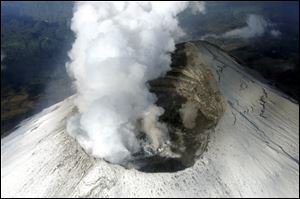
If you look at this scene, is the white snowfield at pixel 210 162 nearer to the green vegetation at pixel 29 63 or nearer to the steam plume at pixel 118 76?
the steam plume at pixel 118 76

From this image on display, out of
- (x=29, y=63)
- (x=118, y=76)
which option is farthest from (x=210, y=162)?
(x=29, y=63)

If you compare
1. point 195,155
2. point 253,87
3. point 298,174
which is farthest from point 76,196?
point 253,87

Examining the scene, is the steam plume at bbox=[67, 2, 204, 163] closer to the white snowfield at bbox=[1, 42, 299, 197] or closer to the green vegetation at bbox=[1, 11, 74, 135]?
the white snowfield at bbox=[1, 42, 299, 197]

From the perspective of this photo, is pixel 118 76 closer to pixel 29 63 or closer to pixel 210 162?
pixel 210 162

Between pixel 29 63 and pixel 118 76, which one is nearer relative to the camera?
pixel 118 76

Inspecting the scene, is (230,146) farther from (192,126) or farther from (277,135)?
(277,135)
